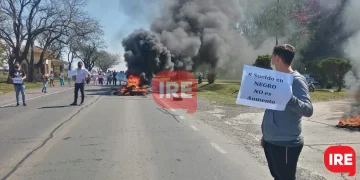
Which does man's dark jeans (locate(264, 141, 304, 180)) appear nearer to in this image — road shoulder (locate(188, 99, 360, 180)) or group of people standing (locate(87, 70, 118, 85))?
road shoulder (locate(188, 99, 360, 180))

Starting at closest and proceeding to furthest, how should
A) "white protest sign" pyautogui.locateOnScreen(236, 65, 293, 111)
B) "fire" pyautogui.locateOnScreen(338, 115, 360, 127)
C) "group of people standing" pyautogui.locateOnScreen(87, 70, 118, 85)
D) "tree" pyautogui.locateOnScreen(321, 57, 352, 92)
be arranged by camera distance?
"white protest sign" pyautogui.locateOnScreen(236, 65, 293, 111) < "fire" pyautogui.locateOnScreen(338, 115, 360, 127) < "tree" pyautogui.locateOnScreen(321, 57, 352, 92) < "group of people standing" pyautogui.locateOnScreen(87, 70, 118, 85)

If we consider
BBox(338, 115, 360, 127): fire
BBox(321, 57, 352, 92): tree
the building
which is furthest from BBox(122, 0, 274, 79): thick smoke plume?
the building

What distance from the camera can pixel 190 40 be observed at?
98.7ft

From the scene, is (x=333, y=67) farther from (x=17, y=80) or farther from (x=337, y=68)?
(x=17, y=80)

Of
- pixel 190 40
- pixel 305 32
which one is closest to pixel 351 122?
pixel 190 40

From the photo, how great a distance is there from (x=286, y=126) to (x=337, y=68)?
1964 cm

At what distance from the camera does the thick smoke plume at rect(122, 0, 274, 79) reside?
25312mm

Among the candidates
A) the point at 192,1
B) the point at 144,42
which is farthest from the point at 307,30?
the point at 144,42

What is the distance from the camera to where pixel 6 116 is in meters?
11.1

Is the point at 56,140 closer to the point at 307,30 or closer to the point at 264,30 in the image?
the point at 307,30

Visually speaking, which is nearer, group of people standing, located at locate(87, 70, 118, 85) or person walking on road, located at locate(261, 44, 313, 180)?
person walking on road, located at locate(261, 44, 313, 180)

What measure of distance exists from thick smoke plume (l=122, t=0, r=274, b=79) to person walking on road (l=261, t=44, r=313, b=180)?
21577mm

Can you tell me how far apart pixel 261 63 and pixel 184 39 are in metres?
7.76

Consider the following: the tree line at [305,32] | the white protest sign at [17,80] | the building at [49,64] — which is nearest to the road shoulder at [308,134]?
the white protest sign at [17,80]
